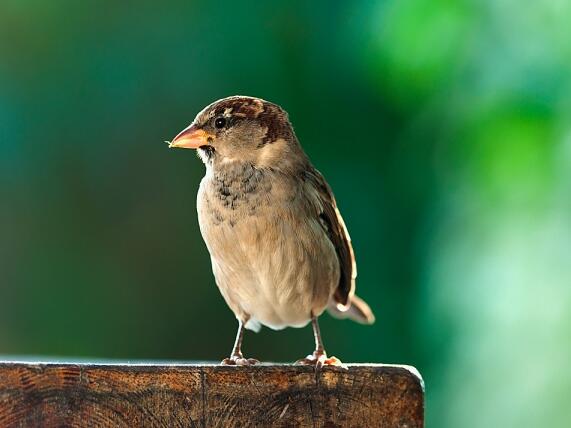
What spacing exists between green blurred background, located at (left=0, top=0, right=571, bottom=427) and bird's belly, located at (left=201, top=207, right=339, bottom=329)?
1325mm

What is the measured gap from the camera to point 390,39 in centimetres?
350

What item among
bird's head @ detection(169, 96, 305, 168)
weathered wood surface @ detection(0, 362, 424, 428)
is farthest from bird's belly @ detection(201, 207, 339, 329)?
weathered wood surface @ detection(0, 362, 424, 428)

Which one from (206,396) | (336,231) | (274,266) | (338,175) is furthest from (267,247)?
(338,175)

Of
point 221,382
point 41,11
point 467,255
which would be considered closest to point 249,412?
point 221,382

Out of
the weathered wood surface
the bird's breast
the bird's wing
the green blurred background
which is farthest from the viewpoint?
the green blurred background

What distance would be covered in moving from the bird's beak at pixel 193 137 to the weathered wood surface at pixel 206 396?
75cm

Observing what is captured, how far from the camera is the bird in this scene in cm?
197

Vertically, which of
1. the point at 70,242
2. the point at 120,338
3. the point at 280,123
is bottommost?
the point at 120,338

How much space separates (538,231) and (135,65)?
5.41 feet

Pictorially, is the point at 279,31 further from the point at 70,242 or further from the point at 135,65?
the point at 70,242

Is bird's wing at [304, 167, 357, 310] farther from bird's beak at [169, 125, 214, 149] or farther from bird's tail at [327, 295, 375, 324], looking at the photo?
bird's beak at [169, 125, 214, 149]

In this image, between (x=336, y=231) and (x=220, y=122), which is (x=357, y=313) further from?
(x=220, y=122)

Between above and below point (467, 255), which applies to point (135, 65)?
above

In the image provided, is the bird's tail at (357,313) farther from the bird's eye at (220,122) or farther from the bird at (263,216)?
the bird's eye at (220,122)
